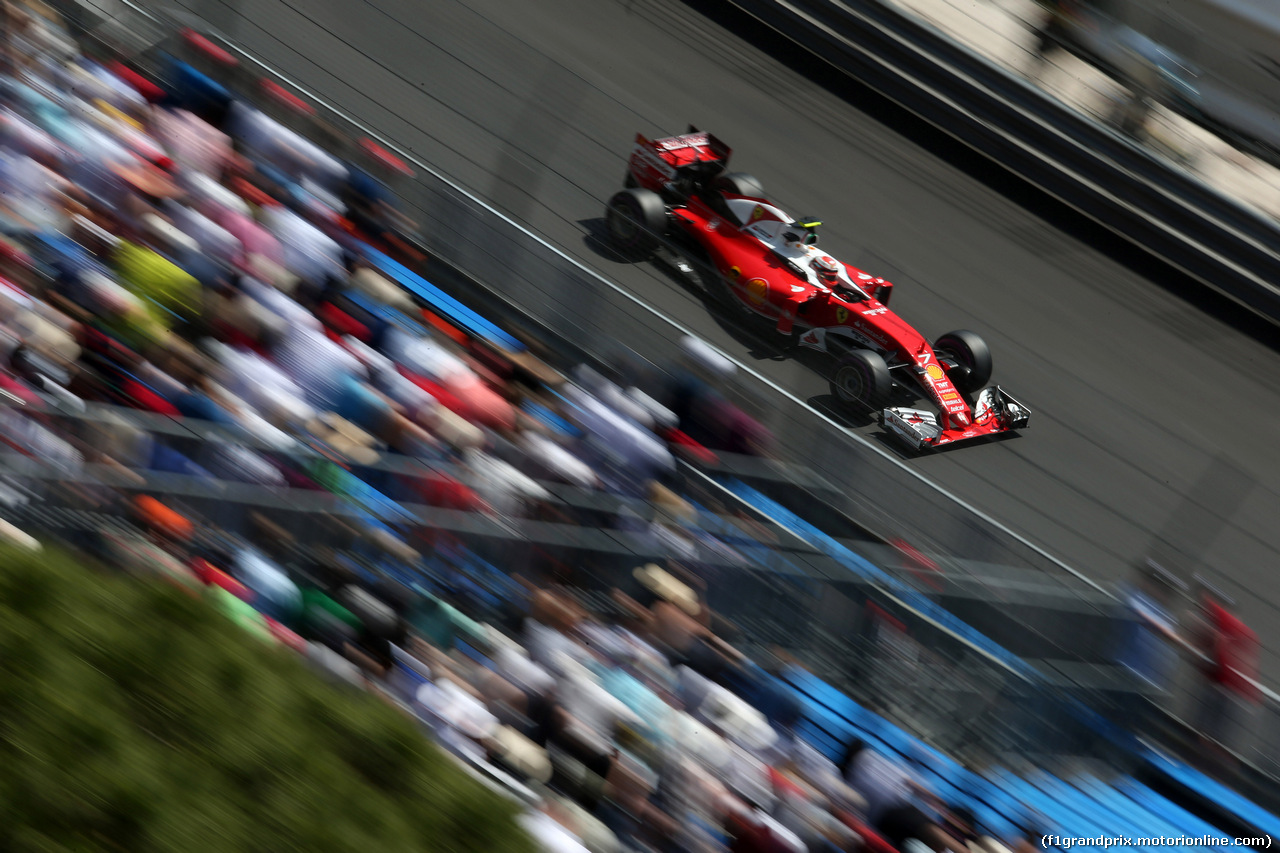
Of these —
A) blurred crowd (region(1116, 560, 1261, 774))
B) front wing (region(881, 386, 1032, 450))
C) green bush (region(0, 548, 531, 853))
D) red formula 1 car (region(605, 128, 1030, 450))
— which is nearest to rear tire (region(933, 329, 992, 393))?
red formula 1 car (region(605, 128, 1030, 450))

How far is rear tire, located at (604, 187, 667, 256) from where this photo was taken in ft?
27.9

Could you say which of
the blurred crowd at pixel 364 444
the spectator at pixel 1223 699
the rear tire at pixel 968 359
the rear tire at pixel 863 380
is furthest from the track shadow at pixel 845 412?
the spectator at pixel 1223 699

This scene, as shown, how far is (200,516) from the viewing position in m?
4.25

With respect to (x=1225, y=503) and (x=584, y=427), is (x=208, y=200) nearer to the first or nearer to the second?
(x=584, y=427)

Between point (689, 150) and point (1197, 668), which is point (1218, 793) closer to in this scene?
point (1197, 668)

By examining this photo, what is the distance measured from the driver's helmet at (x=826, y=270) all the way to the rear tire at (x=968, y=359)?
3.09 ft

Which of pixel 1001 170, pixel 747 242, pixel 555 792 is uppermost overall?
pixel 1001 170

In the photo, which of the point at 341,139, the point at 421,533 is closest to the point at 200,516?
the point at 421,533

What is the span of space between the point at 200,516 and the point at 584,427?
2.16 meters

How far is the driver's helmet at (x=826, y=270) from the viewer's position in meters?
8.51

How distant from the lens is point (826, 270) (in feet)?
28.0

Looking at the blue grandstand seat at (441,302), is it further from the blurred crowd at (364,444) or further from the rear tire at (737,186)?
the rear tire at (737,186)

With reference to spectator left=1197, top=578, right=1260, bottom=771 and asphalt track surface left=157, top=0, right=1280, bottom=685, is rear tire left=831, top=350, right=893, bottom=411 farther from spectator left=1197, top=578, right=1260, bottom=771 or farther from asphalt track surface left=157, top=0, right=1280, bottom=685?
spectator left=1197, top=578, right=1260, bottom=771

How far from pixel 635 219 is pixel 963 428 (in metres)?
2.83
